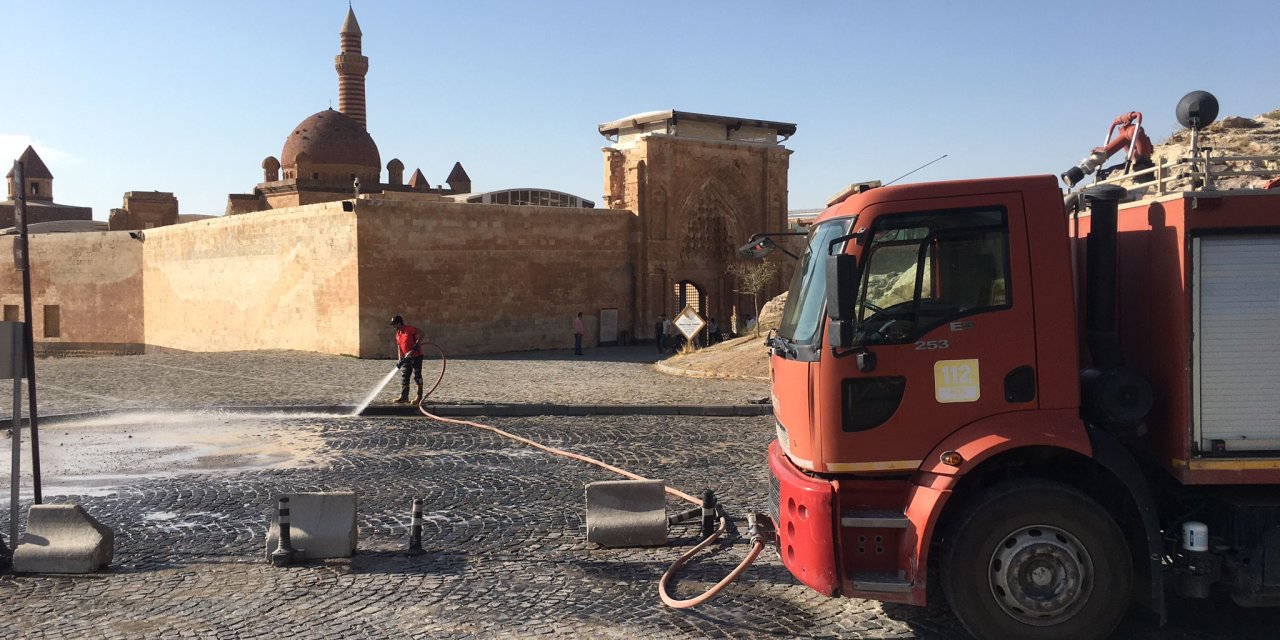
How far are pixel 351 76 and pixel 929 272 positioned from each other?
172 ft

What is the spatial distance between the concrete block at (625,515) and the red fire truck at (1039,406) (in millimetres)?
2039

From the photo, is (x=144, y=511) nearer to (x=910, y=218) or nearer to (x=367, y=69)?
(x=910, y=218)

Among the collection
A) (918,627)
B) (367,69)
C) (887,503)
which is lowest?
(918,627)

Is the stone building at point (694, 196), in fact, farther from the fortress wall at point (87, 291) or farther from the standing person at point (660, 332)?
the fortress wall at point (87, 291)

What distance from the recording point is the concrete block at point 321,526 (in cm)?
657

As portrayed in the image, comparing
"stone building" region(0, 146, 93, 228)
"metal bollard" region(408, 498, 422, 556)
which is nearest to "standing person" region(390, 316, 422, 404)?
"metal bollard" region(408, 498, 422, 556)

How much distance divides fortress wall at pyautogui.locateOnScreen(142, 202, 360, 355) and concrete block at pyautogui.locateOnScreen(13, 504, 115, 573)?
62.6 ft

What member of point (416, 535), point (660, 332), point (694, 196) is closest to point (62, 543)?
point (416, 535)

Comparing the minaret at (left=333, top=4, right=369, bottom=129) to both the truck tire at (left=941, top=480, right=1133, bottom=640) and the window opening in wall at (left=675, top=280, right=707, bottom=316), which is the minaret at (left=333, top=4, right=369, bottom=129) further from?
the truck tire at (left=941, top=480, right=1133, bottom=640)

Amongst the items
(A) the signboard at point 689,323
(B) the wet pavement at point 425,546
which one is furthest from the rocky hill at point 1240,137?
(A) the signboard at point 689,323

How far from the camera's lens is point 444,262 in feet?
88.0

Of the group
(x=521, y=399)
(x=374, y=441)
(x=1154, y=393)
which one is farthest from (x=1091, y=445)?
(x=521, y=399)

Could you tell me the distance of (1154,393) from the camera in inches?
194

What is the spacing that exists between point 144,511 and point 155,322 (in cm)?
3164
